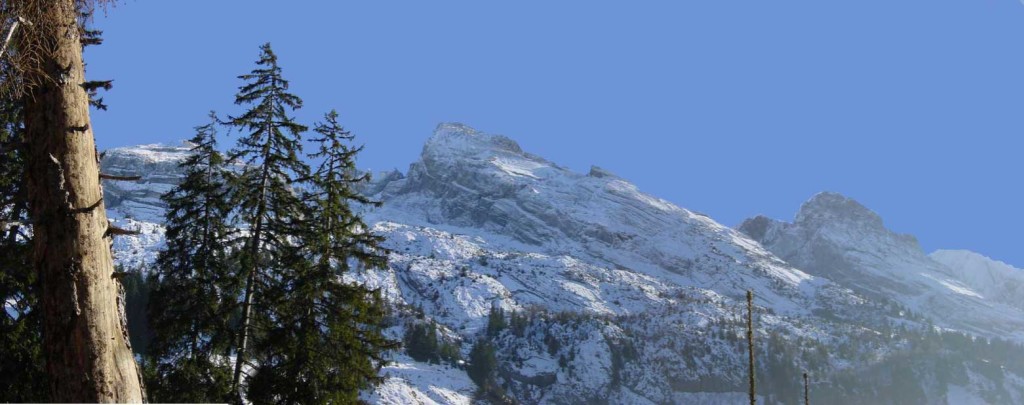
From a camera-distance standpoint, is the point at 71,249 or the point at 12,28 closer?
the point at 71,249

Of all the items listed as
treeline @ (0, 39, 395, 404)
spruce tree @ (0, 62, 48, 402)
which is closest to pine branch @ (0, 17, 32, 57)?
spruce tree @ (0, 62, 48, 402)

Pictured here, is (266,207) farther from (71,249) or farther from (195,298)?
(71,249)

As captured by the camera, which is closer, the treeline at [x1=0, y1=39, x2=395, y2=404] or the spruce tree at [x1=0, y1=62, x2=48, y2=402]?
the spruce tree at [x1=0, y1=62, x2=48, y2=402]

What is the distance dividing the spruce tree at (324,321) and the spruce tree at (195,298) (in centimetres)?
125

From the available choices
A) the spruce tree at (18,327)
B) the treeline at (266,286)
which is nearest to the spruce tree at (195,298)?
the treeline at (266,286)

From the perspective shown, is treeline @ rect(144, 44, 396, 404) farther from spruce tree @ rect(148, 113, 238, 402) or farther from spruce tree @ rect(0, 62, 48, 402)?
spruce tree @ rect(0, 62, 48, 402)

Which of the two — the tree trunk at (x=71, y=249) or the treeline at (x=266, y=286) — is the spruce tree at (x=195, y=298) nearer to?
the treeline at (x=266, y=286)

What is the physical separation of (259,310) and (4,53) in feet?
58.5

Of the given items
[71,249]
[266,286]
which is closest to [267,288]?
[266,286]

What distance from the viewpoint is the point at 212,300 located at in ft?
81.5

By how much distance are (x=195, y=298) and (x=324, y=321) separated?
3.45 meters

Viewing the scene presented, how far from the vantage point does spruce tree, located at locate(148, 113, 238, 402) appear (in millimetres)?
24297

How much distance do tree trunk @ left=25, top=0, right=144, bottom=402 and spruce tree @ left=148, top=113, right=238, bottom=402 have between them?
17011 millimetres

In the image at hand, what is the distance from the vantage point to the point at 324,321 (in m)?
24.4
